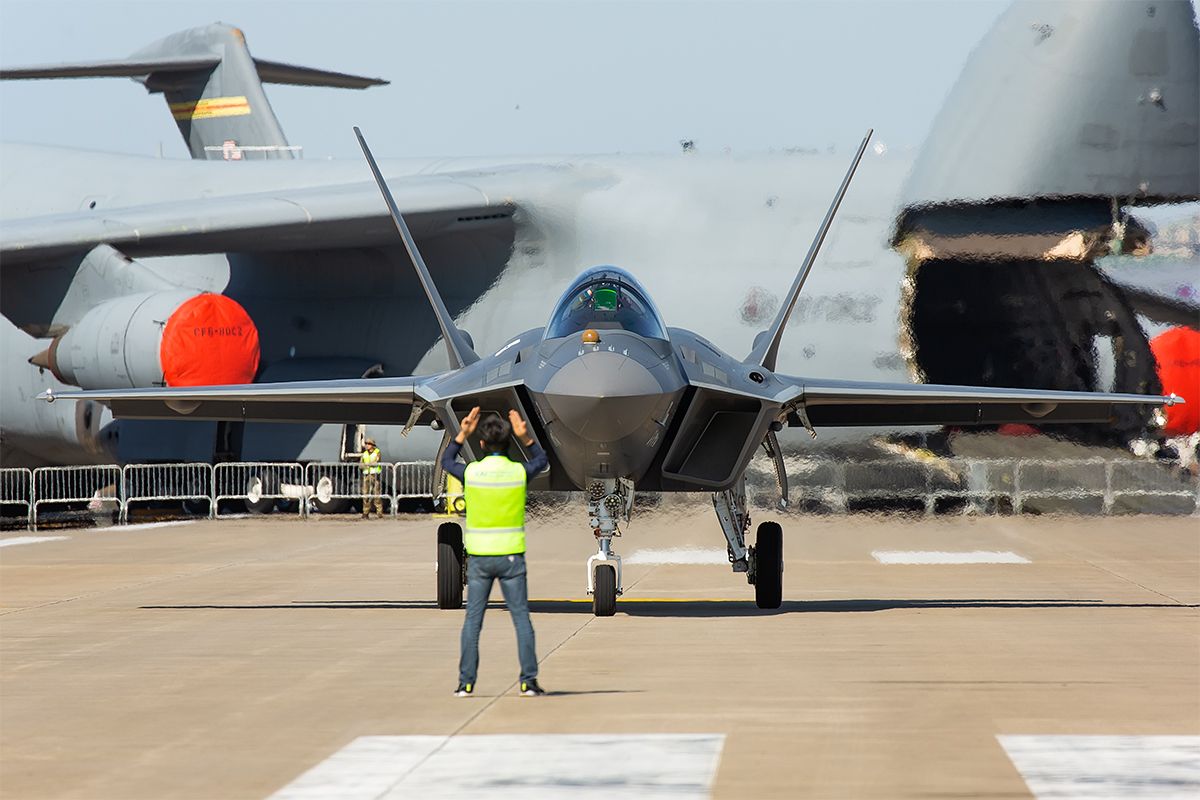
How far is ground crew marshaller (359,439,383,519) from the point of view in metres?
27.5

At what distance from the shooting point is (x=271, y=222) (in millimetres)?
26234

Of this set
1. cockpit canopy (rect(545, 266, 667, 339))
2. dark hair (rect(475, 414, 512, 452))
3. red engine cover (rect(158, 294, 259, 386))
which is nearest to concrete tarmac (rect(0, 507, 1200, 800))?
dark hair (rect(475, 414, 512, 452))

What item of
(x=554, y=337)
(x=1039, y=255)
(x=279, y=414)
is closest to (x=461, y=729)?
(x=554, y=337)

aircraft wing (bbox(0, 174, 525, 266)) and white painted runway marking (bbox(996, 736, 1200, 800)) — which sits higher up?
aircraft wing (bbox(0, 174, 525, 266))

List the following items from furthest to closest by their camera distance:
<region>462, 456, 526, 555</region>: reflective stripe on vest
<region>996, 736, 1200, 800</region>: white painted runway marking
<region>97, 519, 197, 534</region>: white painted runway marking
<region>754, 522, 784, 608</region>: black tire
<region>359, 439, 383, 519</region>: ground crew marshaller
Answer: <region>359, 439, 383, 519</region>: ground crew marshaller < <region>97, 519, 197, 534</region>: white painted runway marking < <region>754, 522, 784, 608</region>: black tire < <region>462, 456, 526, 555</region>: reflective stripe on vest < <region>996, 736, 1200, 800</region>: white painted runway marking

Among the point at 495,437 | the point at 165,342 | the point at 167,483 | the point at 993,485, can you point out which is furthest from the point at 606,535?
the point at 167,483

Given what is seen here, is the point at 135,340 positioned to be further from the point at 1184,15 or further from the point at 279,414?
the point at 1184,15

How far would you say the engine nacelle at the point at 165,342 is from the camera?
84.1 ft

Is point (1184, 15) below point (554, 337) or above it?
above

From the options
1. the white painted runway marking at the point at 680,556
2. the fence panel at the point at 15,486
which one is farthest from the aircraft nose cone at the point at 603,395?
the fence panel at the point at 15,486

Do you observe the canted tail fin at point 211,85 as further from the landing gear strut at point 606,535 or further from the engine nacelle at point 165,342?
the landing gear strut at point 606,535

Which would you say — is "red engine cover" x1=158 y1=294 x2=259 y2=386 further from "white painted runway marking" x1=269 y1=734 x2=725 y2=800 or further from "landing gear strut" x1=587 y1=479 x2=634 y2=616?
"white painted runway marking" x1=269 y1=734 x2=725 y2=800

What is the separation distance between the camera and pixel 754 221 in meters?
25.7

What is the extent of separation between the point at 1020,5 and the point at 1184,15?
6.98ft
